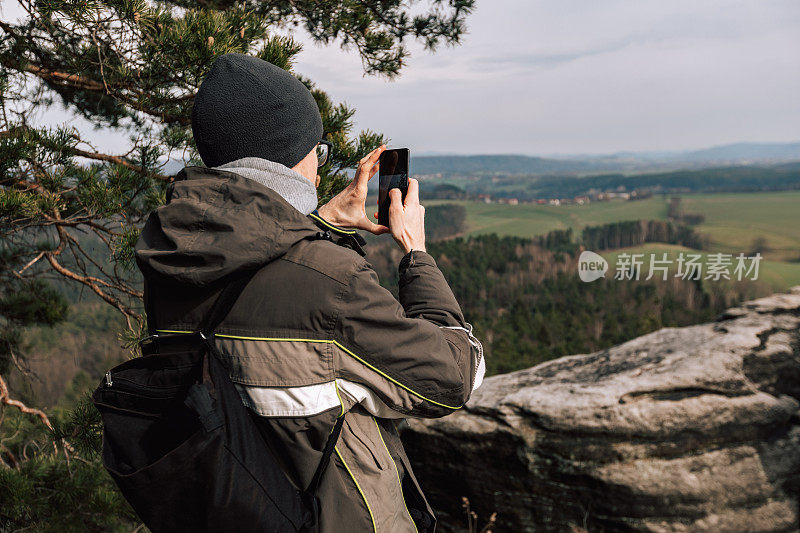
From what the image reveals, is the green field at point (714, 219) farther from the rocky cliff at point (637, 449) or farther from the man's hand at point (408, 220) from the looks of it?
the man's hand at point (408, 220)

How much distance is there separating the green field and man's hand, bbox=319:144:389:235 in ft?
232

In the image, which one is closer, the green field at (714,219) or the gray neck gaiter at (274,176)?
the gray neck gaiter at (274,176)

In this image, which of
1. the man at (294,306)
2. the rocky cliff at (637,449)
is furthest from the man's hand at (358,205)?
the rocky cliff at (637,449)

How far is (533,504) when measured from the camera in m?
5.14

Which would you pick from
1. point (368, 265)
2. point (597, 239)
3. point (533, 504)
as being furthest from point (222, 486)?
point (597, 239)

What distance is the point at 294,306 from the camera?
43.8 inches

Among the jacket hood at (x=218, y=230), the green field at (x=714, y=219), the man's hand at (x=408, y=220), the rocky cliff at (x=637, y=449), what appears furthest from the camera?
the green field at (x=714, y=219)

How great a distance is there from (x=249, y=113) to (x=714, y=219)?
109 metres

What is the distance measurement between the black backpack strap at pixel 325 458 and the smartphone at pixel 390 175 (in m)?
0.64

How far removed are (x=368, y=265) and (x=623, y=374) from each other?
519cm

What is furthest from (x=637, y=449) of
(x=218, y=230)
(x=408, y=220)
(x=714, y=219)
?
(x=714, y=219)

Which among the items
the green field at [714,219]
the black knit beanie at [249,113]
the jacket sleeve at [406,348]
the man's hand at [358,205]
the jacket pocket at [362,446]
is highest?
the black knit beanie at [249,113]

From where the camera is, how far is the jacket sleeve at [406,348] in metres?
1.14

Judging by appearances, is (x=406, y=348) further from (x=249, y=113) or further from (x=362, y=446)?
(x=249, y=113)
